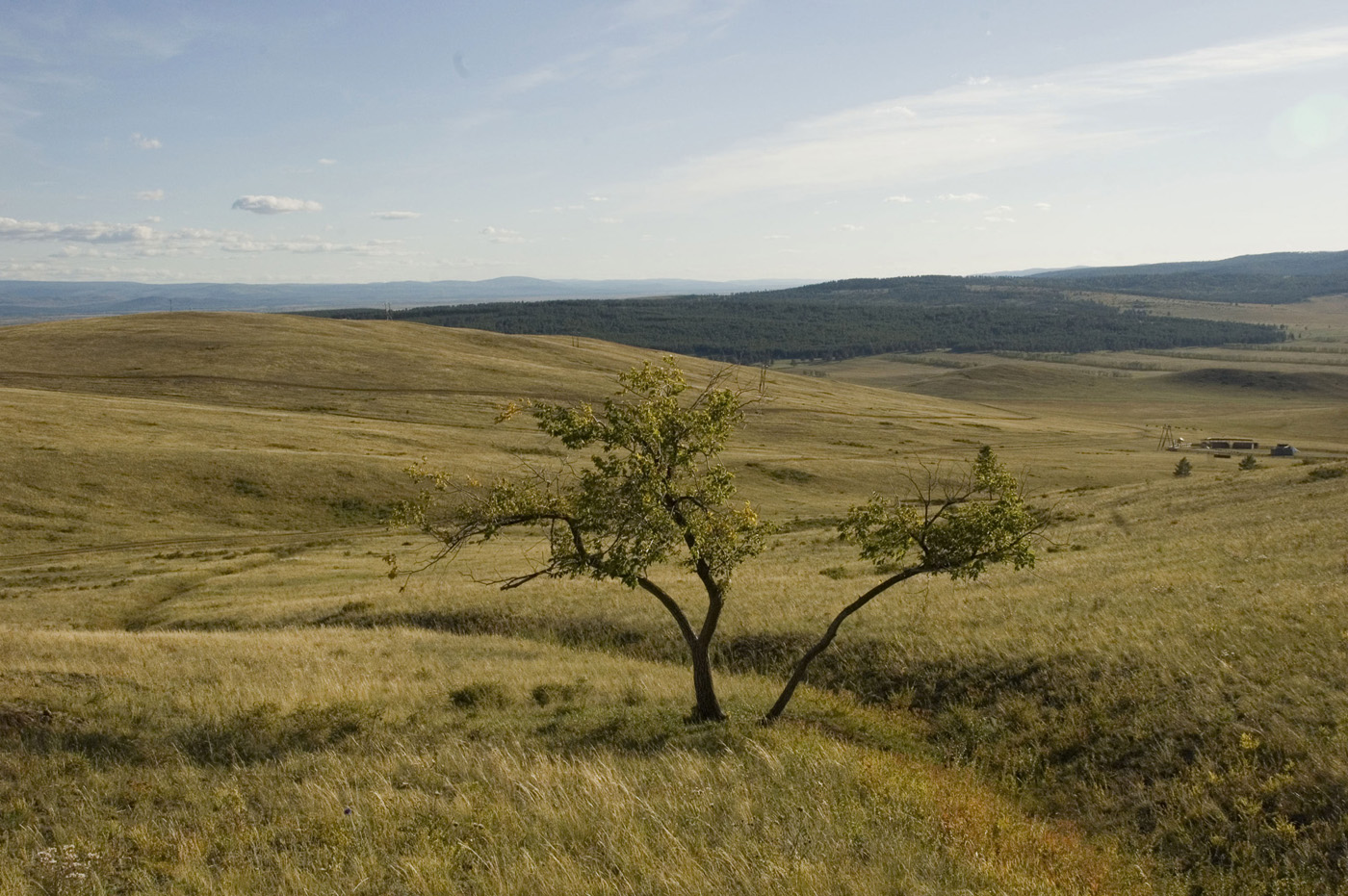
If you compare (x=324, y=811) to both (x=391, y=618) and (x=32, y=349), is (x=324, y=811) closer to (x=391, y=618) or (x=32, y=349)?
(x=391, y=618)

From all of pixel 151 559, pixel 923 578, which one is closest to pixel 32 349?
pixel 151 559

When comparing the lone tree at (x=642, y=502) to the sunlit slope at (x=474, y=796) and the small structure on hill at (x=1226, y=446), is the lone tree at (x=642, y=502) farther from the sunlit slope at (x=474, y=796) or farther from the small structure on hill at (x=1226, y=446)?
the small structure on hill at (x=1226, y=446)

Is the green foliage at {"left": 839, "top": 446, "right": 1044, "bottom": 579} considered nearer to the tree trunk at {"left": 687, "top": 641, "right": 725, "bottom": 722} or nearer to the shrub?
the tree trunk at {"left": 687, "top": 641, "right": 725, "bottom": 722}

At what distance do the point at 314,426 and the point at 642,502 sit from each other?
235 feet

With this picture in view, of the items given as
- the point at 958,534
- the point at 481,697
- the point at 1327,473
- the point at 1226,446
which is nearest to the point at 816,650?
the point at 958,534

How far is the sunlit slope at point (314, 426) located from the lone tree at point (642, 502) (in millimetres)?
Result: 1647

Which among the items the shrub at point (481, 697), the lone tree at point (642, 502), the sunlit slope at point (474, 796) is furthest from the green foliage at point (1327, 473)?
the shrub at point (481, 697)

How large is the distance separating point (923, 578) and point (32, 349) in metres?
125

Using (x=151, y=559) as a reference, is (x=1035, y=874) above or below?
above

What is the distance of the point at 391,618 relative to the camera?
32.8 m

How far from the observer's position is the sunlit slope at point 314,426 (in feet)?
188

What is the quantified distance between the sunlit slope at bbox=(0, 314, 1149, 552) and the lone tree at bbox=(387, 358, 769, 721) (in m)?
1.65

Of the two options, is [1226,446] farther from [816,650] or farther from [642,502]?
[642,502]

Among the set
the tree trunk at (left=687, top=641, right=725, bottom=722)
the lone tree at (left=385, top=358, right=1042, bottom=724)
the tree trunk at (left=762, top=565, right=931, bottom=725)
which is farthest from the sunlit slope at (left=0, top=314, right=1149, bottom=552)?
the tree trunk at (left=687, top=641, right=725, bottom=722)
